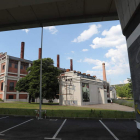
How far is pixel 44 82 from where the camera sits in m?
34.5

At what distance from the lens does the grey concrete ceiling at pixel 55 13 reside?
7.55 m

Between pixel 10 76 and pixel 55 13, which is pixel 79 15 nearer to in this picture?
pixel 55 13

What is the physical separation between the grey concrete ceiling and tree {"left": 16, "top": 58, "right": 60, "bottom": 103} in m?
25.5

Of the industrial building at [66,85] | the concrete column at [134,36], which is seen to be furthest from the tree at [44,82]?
the concrete column at [134,36]

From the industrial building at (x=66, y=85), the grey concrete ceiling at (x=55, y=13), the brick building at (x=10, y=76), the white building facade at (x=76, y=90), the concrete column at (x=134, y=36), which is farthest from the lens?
the brick building at (x=10, y=76)

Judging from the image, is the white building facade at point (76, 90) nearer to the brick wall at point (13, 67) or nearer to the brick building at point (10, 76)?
the brick building at point (10, 76)

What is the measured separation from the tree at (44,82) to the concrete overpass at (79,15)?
25856 mm

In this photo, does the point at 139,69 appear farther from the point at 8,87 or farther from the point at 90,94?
the point at 8,87

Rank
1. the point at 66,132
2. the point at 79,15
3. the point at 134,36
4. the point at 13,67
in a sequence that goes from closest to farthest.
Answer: the point at 134,36
the point at 66,132
the point at 79,15
the point at 13,67

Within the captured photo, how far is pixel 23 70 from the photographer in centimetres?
5353

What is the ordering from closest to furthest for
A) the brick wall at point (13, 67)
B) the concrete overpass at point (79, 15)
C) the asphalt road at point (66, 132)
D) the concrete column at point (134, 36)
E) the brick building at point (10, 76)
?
the concrete column at point (134, 36) → the concrete overpass at point (79, 15) → the asphalt road at point (66, 132) → the brick building at point (10, 76) → the brick wall at point (13, 67)

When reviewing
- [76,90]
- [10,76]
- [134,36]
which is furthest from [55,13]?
[10,76]

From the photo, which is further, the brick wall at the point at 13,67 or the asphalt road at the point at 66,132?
the brick wall at the point at 13,67

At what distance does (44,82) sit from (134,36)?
103 feet
